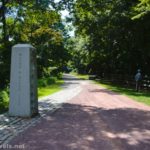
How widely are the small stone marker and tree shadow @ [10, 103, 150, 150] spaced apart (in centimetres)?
86

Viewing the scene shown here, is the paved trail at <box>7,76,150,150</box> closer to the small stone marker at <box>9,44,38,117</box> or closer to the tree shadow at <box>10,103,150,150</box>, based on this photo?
the tree shadow at <box>10,103,150,150</box>

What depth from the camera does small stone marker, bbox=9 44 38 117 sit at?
533 inches

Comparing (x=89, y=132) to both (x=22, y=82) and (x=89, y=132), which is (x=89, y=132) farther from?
(x=22, y=82)

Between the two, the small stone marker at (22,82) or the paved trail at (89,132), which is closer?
the paved trail at (89,132)

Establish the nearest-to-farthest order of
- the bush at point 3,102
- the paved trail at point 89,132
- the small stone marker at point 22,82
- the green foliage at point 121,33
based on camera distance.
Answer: the paved trail at point 89,132 → the small stone marker at point 22,82 → the bush at point 3,102 → the green foliage at point 121,33

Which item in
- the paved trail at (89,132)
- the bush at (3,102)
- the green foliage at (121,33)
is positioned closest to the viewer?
the paved trail at (89,132)

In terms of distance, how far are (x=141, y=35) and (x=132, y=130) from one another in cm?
2604

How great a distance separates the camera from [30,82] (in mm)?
13625

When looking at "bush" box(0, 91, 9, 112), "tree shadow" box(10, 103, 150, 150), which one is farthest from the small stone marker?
"bush" box(0, 91, 9, 112)

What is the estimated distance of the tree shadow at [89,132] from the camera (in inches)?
352

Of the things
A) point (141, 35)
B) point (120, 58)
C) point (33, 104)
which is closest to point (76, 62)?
point (120, 58)

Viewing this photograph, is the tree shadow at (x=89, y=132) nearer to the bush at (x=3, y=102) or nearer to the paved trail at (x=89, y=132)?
the paved trail at (x=89, y=132)

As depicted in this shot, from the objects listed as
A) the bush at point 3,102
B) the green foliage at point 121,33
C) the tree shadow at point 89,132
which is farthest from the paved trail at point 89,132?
the green foliage at point 121,33

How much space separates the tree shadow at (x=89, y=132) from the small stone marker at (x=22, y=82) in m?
0.86
